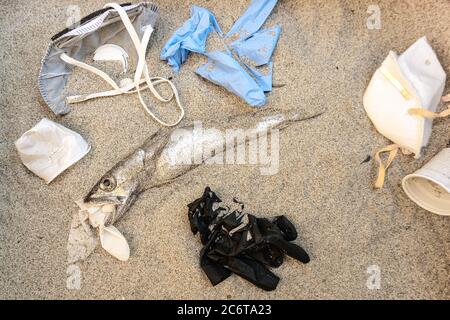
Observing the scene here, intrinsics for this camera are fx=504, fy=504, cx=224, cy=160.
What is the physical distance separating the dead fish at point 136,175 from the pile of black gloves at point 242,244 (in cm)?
16

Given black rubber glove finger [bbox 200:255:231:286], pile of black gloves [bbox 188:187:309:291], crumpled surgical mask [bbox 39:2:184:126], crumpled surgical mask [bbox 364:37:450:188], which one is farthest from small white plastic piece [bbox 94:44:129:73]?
crumpled surgical mask [bbox 364:37:450:188]

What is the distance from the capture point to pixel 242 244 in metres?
1.48

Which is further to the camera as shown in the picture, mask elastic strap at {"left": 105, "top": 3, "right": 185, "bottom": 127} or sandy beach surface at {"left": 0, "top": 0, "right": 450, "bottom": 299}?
mask elastic strap at {"left": 105, "top": 3, "right": 185, "bottom": 127}

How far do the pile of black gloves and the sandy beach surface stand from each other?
1.5 inches

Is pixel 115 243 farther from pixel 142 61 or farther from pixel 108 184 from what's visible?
pixel 142 61

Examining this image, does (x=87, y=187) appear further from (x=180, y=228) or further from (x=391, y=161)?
(x=391, y=161)

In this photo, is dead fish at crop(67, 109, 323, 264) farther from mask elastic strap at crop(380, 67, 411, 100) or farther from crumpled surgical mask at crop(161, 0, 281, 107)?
mask elastic strap at crop(380, 67, 411, 100)

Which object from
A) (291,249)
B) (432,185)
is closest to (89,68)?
(291,249)

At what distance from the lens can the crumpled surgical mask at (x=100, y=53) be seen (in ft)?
5.54

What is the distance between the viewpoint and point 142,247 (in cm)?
154

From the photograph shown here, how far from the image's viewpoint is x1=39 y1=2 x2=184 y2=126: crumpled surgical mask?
5.54 ft

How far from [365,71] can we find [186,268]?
90 cm

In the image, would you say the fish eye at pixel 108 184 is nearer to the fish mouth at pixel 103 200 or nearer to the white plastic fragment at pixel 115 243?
the fish mouth at pixel 103 200

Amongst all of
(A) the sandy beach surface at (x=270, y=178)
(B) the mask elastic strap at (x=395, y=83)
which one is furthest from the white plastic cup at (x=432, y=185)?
(B) the mask elastic strap at (x=395, y=83)
